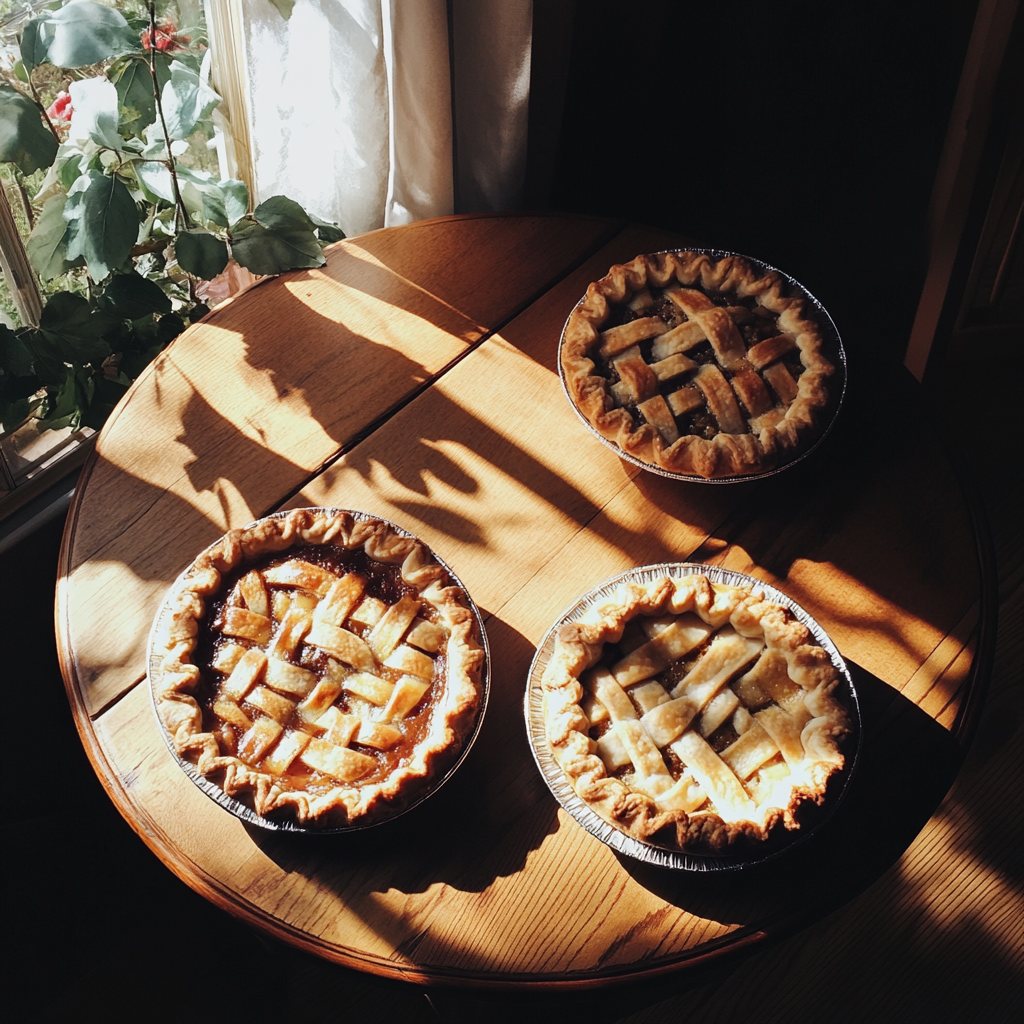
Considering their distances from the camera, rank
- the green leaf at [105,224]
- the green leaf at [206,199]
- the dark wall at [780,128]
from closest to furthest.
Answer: the green leaf at [105,224], the green leaf at [206,199], the dark wall at [780,128]

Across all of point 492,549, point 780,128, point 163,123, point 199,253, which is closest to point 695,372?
point 492,549

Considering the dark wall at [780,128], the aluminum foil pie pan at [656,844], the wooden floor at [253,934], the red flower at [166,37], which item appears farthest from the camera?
the dark wall at [780,128]

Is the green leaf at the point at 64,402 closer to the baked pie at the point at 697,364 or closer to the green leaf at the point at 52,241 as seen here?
the green leaf at the point at 52,241

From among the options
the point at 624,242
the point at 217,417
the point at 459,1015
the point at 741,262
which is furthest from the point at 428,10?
the point at 459,1015

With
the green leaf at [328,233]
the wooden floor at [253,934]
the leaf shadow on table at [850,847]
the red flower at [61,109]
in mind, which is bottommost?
the wooden floor at [253,934]

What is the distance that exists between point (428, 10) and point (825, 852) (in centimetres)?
157

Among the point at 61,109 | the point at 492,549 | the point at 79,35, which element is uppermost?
Answer: the point at 79,35

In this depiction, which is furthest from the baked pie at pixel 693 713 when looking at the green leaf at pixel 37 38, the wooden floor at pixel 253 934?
the green leaf at pixel 37 38

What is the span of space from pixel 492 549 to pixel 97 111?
41.2 inches

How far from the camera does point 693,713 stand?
1.27m

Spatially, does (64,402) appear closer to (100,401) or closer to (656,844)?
(100,401)

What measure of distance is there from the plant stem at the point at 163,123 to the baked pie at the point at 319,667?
0.74m

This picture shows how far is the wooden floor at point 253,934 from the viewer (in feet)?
6.43

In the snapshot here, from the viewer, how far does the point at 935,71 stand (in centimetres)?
229
